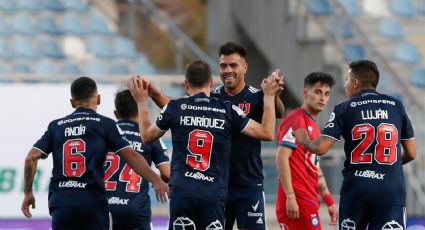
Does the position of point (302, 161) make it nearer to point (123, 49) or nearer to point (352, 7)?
point (123, 49)

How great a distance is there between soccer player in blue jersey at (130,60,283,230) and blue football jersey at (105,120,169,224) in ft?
5.02

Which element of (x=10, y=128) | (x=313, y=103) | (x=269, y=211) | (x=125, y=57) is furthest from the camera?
(x=125, y=57)

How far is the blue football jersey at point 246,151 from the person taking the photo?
1038 centimetres

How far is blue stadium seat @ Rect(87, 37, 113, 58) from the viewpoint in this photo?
20906 mm

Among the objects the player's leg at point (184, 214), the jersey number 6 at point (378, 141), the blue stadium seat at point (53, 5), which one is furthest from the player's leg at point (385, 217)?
the blue stadium seat at point (53, 5)

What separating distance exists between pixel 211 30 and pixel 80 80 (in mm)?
14218

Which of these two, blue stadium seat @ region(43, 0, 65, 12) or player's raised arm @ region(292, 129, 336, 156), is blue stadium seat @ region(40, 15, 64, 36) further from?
player's raised arm @ region(292, 129, 336, 156)

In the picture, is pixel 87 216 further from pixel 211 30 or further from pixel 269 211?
pixel 211 30

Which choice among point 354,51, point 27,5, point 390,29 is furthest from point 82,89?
point 390,29

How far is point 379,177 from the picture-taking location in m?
9.63

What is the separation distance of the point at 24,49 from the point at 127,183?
9.67 metres

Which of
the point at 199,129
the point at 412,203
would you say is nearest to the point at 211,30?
the point at 412,203

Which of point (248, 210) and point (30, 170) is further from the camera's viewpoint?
point (248, 210)

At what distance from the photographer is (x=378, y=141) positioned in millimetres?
9594
